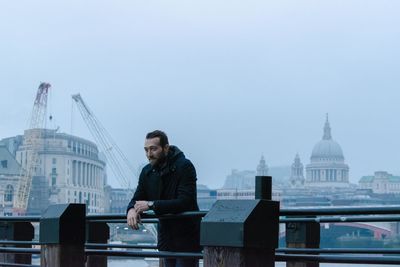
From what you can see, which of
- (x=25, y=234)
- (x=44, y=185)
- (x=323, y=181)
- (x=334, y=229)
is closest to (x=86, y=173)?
(x=44, y=185)

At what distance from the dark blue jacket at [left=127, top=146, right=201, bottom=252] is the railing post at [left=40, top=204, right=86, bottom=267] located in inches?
14.3

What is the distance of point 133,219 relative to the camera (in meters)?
6.37

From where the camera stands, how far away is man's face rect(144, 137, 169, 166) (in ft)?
21.6

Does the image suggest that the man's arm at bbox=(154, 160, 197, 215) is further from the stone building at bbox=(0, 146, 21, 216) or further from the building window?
the building window

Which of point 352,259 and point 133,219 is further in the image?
point 133,219

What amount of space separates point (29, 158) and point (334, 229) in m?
74.2

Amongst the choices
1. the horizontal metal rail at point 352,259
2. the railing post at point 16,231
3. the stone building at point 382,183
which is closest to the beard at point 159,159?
the horizontal metal rail at point 352,259

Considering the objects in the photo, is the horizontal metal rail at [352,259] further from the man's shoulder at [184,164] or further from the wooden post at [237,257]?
the man's shoulder at [184,164]

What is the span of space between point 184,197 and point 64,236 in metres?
0.80

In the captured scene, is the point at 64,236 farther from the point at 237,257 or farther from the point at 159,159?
the point at 237,257

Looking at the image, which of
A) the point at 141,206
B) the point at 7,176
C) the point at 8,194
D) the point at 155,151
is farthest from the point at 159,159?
the point at 7,176

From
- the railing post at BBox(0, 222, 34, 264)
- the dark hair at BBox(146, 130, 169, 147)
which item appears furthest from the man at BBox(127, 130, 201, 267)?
the railing post at BBox(0, 222, 34, 264)

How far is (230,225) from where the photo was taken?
491 centimetres

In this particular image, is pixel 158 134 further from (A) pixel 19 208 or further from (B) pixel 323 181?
(B) pixel 323 181
